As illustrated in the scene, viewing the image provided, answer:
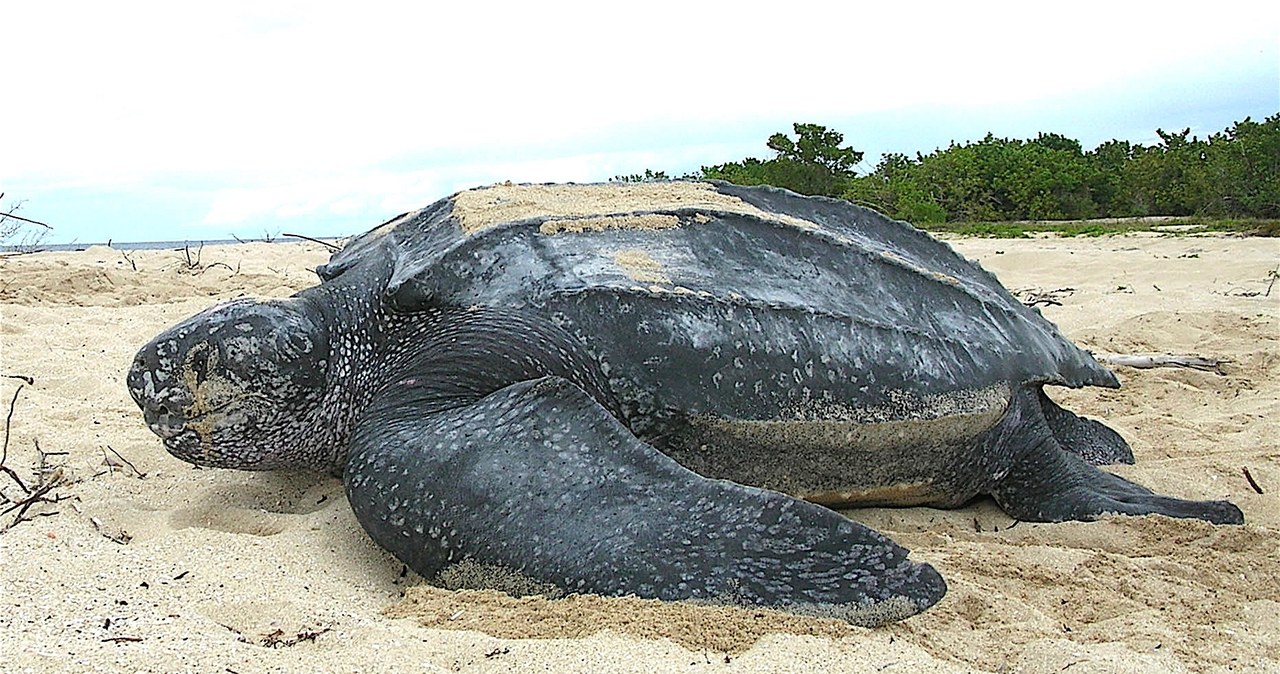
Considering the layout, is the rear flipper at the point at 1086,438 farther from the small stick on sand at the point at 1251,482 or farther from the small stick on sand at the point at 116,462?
the small stick on sand at the point at 116,462

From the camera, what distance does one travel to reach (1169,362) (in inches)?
126

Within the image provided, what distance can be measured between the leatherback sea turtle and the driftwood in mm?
1214

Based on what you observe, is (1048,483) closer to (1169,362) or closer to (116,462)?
(1169,362)

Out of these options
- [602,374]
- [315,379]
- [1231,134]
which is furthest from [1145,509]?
[1231,134]

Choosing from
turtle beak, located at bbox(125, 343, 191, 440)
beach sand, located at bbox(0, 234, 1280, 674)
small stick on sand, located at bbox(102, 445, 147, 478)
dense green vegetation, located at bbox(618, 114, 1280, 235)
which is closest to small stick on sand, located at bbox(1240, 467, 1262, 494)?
beach sand, located at bbox(0, 234, 1280, 674)

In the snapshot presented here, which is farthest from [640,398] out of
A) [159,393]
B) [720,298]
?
[159,393]

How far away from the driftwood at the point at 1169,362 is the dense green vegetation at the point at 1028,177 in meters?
8.76

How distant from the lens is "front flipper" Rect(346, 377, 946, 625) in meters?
1.29

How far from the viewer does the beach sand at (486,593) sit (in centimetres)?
111

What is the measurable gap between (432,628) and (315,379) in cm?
77

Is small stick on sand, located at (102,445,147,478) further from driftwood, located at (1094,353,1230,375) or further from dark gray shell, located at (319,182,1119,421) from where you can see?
driftwood, located at (1094,353,1230,375)

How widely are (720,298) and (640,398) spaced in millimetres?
241

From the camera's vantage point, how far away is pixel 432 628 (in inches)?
47.1

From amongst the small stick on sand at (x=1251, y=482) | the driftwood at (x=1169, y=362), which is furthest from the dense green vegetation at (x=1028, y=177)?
the small stick on sand at (x=1251, y=482)
